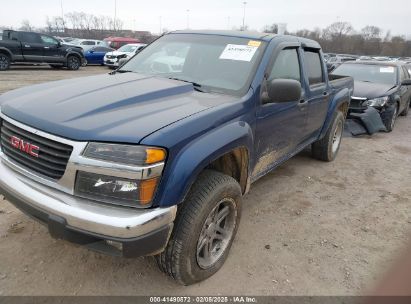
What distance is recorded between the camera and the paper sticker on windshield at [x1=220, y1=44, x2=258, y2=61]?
336 cm

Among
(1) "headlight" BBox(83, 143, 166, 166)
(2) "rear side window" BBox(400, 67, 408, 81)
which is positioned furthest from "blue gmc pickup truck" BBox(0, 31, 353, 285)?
(2) "rear side window" BBox(400, 67, 408, 81)

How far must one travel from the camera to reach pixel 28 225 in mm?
3330

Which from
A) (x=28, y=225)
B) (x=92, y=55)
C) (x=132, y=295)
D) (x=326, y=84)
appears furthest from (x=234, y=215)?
(x=92, y=55)


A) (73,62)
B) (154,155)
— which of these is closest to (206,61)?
(154,155)

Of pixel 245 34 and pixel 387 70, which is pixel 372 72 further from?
pixel 245 34

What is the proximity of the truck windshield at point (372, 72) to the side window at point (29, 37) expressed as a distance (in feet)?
43.2

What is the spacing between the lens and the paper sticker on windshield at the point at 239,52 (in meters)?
3.36

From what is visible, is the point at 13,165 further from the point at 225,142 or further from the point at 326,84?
the point at 326,84

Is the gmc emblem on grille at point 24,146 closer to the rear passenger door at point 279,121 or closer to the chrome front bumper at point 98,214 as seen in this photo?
the chrome front bumper at point 98,214

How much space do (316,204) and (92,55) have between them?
20.2 metres

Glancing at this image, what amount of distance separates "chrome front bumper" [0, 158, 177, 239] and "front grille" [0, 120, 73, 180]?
0.13 metres

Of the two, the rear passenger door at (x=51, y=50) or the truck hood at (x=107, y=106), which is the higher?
the truck hood at (x=107, y=106)

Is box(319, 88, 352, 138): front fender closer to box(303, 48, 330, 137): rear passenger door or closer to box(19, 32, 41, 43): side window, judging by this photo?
box(303, 48, 330, 137): rear passenger door

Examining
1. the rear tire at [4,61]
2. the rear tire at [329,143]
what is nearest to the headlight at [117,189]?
the rear tire at [329,143]
